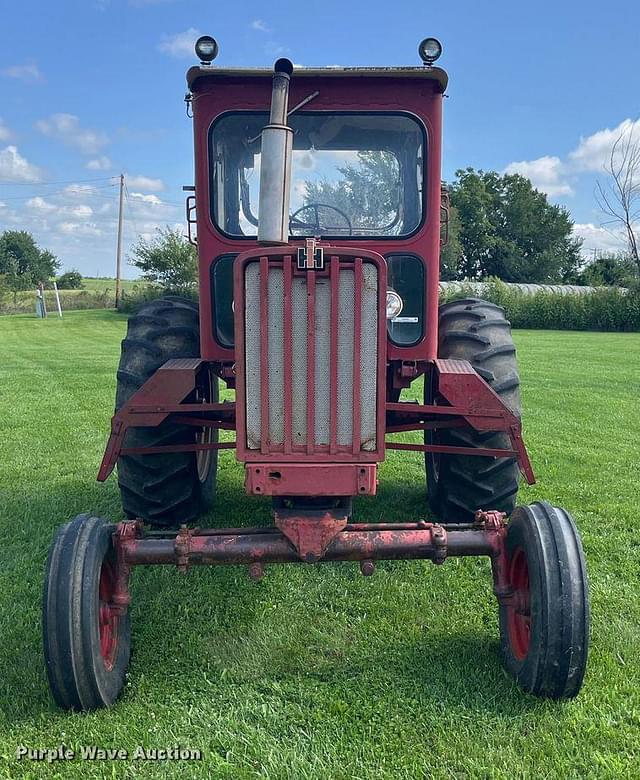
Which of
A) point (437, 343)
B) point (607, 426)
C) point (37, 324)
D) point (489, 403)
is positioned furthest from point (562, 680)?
point (37, 324)

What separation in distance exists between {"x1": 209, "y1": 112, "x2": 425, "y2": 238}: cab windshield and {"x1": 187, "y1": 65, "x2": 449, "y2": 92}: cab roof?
22cm

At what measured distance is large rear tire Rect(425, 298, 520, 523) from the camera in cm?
402

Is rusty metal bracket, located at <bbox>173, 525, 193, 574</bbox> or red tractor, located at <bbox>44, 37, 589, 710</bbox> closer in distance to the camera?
red tractor, located at <bbox>44, 37, 589, 710</bbox>

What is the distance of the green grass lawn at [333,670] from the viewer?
8.23 ft

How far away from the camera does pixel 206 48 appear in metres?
3.58

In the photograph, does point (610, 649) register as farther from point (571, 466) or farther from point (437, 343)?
point (571, 466)

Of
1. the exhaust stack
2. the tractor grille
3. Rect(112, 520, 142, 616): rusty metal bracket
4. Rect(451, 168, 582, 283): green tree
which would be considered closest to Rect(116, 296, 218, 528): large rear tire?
Rect(112, 520, 142, 616): rusty metal bracket

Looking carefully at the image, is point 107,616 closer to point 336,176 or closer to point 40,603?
point 40,603

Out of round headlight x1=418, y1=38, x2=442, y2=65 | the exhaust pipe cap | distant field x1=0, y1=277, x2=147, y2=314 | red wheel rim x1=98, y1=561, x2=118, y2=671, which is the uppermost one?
distant field x1=0, y1=277, x2=147, y2=314

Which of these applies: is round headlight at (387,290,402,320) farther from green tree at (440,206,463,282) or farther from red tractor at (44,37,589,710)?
green tree at (440,206,463,282)

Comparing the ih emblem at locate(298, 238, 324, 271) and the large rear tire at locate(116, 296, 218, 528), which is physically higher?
the ih emblem at locate(298, 238, 324, 271)

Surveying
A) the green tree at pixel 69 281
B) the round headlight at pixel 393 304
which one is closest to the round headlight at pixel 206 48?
the round headlight at pixel 393 304

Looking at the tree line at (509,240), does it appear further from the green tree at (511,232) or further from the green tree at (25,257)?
the green tree at (25,257)

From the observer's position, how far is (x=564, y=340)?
24922 millimetres
